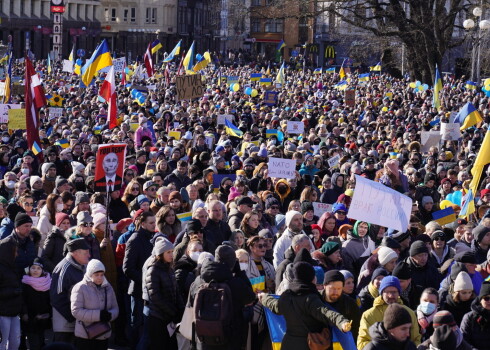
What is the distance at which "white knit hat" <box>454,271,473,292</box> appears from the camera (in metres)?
8.26

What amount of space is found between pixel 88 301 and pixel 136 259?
1.28 metres

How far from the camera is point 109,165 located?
11000 mm

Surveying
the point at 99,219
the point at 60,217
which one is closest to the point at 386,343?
the point at 99,219

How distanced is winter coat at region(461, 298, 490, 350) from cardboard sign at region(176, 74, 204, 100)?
17120 mm

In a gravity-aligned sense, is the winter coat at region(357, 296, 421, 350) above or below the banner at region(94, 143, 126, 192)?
below

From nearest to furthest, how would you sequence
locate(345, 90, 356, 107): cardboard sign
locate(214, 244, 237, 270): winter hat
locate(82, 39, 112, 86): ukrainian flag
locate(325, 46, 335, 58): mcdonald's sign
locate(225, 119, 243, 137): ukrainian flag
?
locate(214, 244, 237, 270): winter hat → locate(225, 119, 243, 137): ukrainian flag → locate(82, 39, 112, 86): ukrainian flag → locate(345, 90, 356, 107): cardboard sign → locate(325, 46, 335, 58): mcdonald's sign

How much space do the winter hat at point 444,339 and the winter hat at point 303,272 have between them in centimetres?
91

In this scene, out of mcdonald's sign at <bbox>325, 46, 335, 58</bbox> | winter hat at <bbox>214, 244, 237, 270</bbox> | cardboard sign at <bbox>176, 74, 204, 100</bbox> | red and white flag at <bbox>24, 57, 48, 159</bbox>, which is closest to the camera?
winter hat at <bbox>214, 244, 237, 270</bbox>

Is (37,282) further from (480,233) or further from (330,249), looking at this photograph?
(480,233)

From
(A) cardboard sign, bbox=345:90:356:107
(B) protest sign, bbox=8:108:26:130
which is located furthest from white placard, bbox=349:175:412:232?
(A) cardboard sign, bbox=345:90:356:107

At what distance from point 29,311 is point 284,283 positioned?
7.75 feet

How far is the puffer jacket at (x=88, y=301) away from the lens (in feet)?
26.9

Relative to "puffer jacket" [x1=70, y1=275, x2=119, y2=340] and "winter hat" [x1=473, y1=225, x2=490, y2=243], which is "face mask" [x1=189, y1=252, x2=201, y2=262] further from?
"winter hat" [x1=473, y1=225, x2=490, y2=243]

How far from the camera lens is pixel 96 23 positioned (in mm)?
94000
